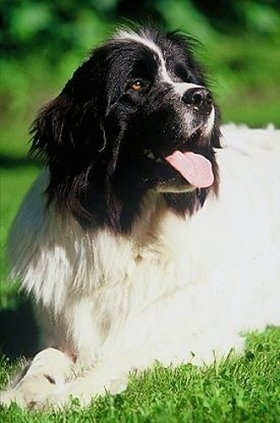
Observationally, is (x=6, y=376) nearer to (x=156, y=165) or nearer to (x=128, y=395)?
(x=128, y=395)

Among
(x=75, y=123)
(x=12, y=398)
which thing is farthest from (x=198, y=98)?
(x=12, y=398)

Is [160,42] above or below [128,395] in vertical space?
above

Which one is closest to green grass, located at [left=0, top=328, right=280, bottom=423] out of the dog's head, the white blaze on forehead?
the dog's head

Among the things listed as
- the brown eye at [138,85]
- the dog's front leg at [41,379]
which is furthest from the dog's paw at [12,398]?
the brown eye at [138,85]

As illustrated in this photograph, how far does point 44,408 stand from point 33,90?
36.7ft

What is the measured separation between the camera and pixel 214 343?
472 cm

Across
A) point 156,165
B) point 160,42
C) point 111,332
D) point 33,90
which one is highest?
point 160,42

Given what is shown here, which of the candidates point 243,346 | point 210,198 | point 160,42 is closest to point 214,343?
point 243,346

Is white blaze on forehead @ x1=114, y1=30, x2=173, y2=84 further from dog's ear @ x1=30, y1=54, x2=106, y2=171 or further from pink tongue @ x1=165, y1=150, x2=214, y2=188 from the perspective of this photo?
pink tongue @ x1=165, y1=150, x2=214, y2=188

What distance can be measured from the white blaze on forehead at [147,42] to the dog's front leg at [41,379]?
1.23 m

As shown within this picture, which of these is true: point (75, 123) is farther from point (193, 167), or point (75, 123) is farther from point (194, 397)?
point (194, 397)

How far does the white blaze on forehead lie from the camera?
4.61 meters

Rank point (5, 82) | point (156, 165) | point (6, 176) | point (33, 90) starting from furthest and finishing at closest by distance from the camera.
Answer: point (33, 90)
point (5, 82)
point (6, 176)
point (156, 165)

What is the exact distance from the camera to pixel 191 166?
15.0ft
